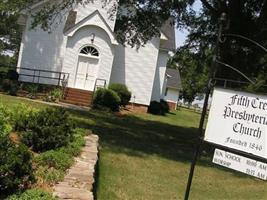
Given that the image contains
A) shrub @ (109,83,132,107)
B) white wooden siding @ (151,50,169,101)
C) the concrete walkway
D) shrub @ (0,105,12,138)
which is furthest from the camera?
white wooden siding @ (151,50,169,101)

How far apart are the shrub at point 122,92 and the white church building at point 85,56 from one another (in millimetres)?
626

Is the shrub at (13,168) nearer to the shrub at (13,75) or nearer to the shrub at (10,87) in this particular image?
the shrub at (10,87)

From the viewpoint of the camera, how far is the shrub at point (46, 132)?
10.8 meters

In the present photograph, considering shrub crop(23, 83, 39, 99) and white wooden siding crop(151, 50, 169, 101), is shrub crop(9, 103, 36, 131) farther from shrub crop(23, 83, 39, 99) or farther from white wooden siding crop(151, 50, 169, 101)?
white wooden siding crop(151, 50, 169, 101)

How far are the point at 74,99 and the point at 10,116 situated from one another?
23011mm

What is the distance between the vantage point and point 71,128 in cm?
1235

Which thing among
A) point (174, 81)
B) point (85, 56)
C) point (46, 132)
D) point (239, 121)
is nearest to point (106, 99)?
point (85, 56)

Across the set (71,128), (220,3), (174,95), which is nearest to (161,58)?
(220,3)

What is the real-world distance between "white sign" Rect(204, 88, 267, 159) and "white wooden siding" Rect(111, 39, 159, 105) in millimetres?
32245

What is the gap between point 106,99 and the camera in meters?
34.1

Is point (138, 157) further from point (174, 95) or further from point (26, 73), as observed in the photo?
point (174, 95)

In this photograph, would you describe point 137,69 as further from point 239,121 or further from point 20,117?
point 239,121

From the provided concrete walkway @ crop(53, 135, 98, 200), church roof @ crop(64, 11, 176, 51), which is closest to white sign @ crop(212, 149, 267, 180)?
concrete walkway @ crop(53, 135, 98, 200)

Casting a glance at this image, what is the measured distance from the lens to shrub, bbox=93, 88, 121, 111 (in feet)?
112
